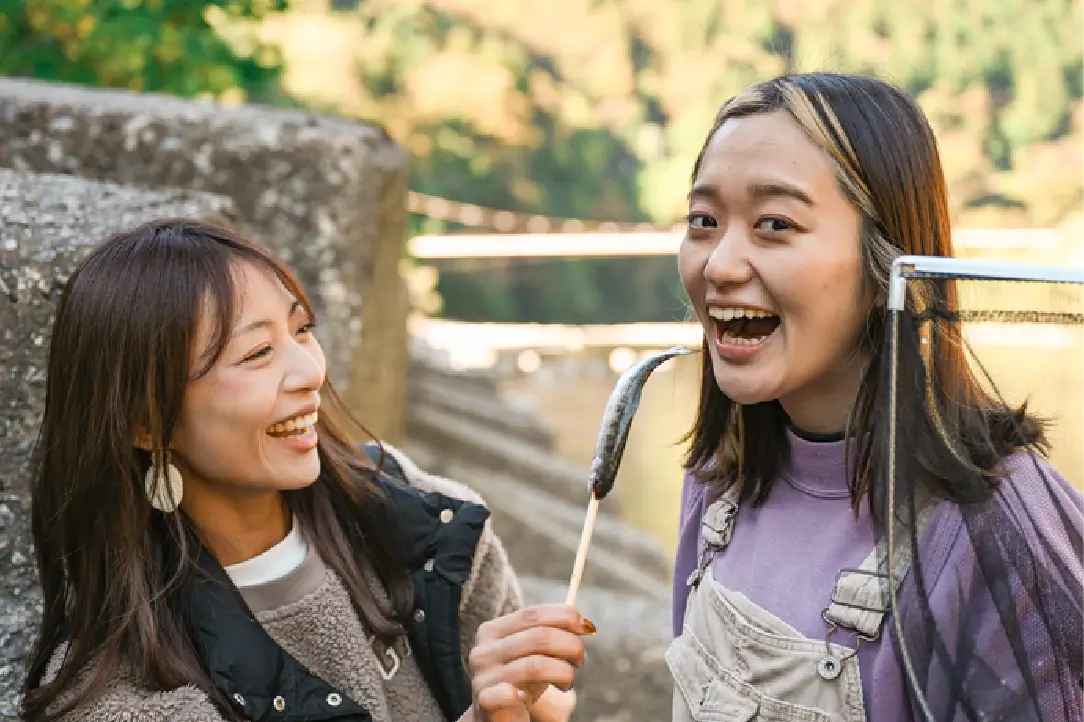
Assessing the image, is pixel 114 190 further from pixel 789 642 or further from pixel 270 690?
pixel 789 642

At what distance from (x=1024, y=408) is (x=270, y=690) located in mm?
851

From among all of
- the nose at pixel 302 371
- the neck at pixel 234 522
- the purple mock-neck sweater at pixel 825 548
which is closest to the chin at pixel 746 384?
the purple mock-neck sweater at pixel 825 548

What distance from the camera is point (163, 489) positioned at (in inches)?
A: 62.9

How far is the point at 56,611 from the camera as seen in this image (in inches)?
62.6

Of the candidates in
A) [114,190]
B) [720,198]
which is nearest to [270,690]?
[720,198]

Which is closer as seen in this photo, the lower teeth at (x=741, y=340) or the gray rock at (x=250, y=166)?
the lower teeth at (x=741, y=340)

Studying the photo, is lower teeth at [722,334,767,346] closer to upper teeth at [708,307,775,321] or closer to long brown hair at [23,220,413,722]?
upper teeth at [708,307,775,321]

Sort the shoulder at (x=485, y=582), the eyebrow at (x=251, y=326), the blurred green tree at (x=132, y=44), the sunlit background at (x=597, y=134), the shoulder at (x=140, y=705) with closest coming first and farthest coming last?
the shoulder at (x=140, y=705) < the eyebrow at (x=251, y=326) < the shoulder at (x=485, y=582) < the blurred green tree at (x=132, y=44) < the sunlit background at (x=597, y=134)

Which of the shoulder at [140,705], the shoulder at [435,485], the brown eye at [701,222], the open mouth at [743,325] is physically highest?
the brown eye at [701,222]

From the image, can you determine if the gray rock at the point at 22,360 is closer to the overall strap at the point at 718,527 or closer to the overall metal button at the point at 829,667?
the overall strap at the point at 718,527

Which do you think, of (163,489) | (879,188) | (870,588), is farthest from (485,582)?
(879,188)

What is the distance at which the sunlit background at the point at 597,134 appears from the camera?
50.3 feet

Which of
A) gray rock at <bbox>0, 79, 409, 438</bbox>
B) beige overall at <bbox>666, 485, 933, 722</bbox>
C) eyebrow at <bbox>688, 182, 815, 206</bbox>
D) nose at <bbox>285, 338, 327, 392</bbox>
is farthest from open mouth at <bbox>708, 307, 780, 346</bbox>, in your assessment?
gray rock at <bbox>0, 79, 409, 438</bbox>

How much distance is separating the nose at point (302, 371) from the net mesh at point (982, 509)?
0.68 m
